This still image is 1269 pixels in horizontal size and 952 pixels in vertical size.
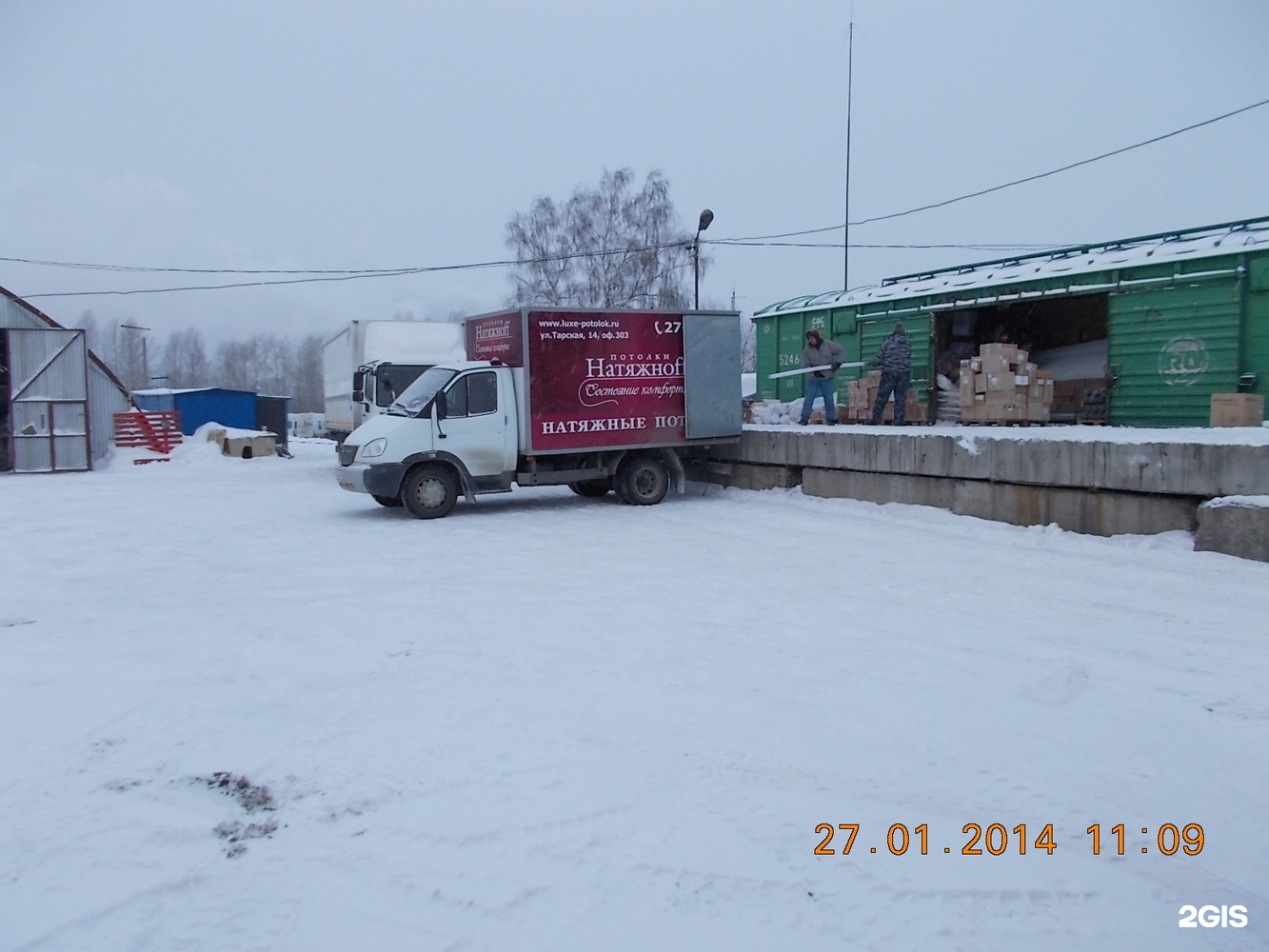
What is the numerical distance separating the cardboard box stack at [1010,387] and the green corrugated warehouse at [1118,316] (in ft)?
4.44

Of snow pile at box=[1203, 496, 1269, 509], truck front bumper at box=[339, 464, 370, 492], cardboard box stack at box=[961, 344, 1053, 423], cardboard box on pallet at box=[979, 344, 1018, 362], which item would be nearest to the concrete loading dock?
snow pile at box=[1203, 496, 1269, 509]

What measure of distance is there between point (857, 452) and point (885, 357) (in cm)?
276

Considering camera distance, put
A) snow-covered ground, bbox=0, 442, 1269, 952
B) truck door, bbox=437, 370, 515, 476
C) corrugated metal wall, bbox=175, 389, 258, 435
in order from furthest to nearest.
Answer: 1. corrugated metal wall, bbox=175, 389, 258, 435
2. truck door, bbox=437, 370, 515, 476
3. snow-covered ground, bbox=0, 442, 1269, 952

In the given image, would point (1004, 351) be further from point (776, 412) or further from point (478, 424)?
point (478, 424)

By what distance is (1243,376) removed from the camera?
1266cm

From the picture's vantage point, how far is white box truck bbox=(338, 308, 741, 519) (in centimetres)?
1255

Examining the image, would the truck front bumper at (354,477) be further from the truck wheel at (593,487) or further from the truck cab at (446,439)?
the truck wheel at (593,487)

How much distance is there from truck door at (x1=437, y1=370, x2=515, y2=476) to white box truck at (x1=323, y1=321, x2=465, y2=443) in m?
5.41

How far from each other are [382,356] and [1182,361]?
1445 centimetres

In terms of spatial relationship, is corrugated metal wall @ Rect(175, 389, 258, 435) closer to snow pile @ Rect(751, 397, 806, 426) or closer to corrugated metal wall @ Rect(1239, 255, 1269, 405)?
snow pile @ Rect(751, 397, 806, 426)

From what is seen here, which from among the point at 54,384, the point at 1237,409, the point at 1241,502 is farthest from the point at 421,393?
the point at 54,384

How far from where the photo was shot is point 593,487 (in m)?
15.1

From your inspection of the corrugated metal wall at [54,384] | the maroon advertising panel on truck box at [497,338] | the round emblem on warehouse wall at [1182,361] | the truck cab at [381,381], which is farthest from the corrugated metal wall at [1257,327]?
the corrugated metal wall at [54,384]

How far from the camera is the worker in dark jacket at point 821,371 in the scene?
600 inches
